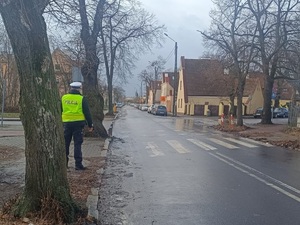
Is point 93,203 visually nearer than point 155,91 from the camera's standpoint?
Yes

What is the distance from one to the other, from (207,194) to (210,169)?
273 cm

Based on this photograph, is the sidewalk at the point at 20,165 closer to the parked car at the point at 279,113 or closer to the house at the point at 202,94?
the house at the point at 202,94

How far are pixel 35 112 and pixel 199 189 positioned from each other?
371 cm

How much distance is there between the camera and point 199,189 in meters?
7.30

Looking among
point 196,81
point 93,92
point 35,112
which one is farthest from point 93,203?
point 196,81

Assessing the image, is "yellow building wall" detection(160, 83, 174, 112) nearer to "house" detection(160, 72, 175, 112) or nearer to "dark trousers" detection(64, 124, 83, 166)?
"house" detection(160, 72, 175, 112)

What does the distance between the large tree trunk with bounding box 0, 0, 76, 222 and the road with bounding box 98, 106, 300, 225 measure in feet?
3.28

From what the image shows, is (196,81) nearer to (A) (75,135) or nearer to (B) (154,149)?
(B) (154,149)

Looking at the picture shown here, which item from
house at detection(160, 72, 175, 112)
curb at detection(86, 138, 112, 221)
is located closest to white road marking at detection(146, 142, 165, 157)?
curb at detection(86, 138, 112, 221)

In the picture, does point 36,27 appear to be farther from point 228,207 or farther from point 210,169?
point 210,169

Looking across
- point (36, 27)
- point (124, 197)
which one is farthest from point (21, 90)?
point (124, 197)

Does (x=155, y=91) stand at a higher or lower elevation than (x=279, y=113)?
higher

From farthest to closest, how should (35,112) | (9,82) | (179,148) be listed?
1. (9,82)
2. (179,148)
3. (35,112)

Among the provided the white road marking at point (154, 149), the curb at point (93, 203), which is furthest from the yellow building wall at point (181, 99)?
the curb at point (93, 203)
